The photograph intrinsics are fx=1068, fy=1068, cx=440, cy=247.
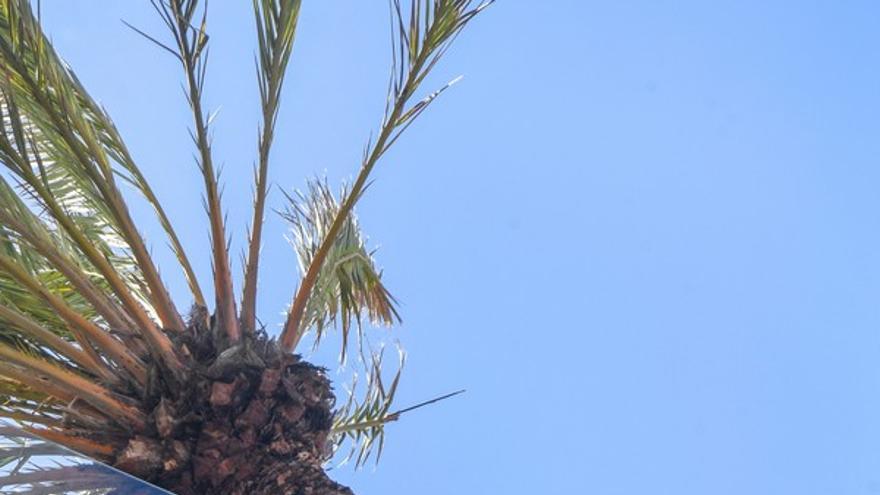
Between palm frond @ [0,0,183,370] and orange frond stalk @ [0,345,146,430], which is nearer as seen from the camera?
orange frond stalk @ [0,345,146,430]

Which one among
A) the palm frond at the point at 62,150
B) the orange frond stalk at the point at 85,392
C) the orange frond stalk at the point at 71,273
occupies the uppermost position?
the palm frond at the point at 62,150

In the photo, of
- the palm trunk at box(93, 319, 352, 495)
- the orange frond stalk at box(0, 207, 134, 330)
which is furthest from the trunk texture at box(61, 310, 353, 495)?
the orange frond stalk at box(0, 207, 134, 330)

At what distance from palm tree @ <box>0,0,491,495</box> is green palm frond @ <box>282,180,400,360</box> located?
0.53 metres

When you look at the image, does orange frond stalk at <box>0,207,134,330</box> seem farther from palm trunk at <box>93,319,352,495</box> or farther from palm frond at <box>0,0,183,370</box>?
palm trunk at <box>93,319,352,495</box>

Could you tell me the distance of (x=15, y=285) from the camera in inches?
199

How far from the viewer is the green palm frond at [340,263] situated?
583cm

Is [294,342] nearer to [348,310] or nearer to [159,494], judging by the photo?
[348,310]

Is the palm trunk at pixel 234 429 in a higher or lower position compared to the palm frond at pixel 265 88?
lower

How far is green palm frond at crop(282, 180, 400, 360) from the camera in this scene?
230 inches

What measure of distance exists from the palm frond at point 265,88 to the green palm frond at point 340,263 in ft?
2.36

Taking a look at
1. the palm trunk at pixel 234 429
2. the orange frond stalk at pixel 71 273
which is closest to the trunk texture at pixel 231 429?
the palm trunk at pixel 234 429

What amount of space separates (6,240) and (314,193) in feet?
6.60

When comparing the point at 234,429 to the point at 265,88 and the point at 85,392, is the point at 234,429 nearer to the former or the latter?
the point at 85,392

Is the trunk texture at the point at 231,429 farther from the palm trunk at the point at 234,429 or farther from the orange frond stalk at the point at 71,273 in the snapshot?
the orange frond stalk at the point at 71,273
